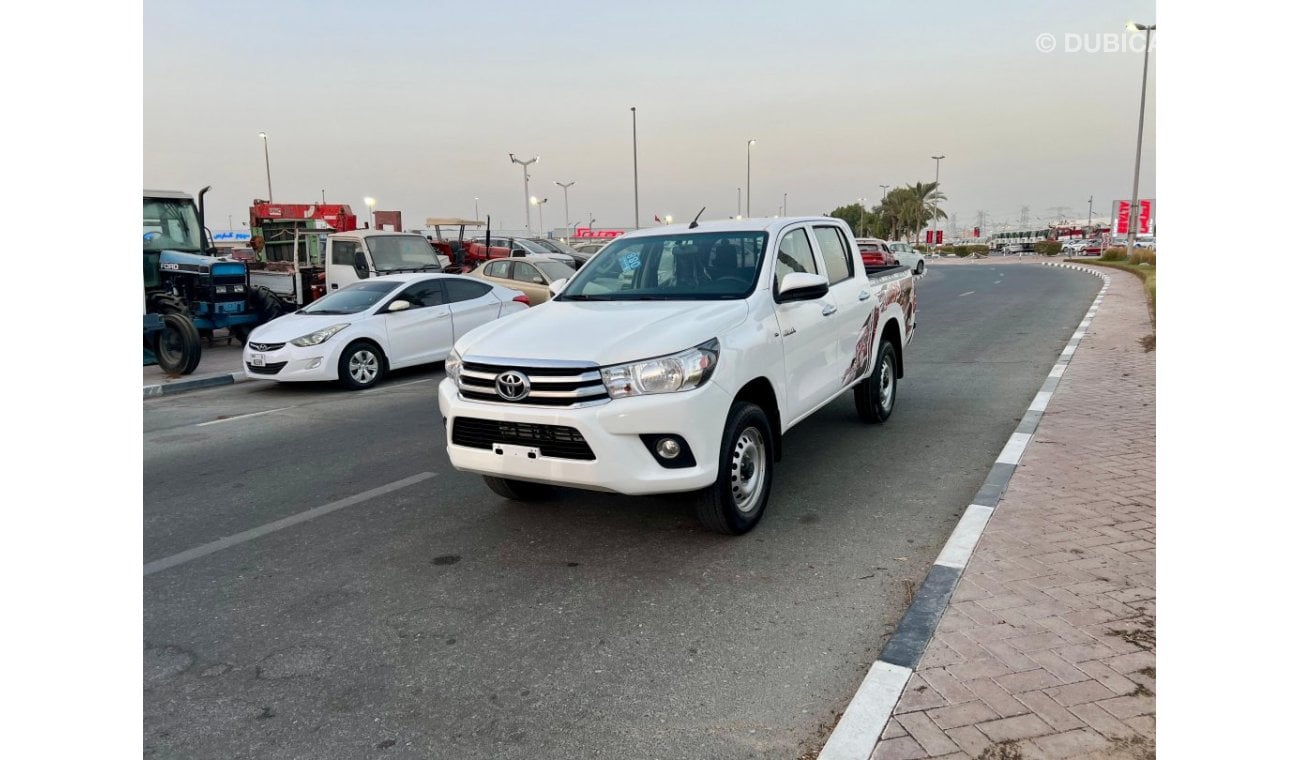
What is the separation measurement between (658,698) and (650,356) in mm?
1698

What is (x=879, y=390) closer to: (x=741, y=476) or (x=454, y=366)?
(x=741, y=476)

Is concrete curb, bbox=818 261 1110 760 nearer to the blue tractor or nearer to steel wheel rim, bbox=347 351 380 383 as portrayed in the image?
steel wheel rim, bbox=347 351 380 383

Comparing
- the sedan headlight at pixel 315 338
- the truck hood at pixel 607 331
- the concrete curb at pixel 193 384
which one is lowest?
the concrete curb at pixel 193 384

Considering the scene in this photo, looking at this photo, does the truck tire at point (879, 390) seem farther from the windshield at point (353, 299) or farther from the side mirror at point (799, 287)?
the windshield at point (353, 299)

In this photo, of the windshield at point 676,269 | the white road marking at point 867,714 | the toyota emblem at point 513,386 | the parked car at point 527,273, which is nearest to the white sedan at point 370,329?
the parked car at point 527,273

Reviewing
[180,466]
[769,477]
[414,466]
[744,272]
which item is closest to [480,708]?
[769,477]

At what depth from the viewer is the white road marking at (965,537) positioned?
4367 millimetres

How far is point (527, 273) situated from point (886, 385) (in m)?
11.2

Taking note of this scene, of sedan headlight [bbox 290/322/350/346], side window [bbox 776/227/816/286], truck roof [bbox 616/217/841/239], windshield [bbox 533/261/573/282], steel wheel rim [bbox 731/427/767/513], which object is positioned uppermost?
windshield [bbox 533/261/573/282]

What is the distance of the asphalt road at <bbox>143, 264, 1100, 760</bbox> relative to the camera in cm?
315

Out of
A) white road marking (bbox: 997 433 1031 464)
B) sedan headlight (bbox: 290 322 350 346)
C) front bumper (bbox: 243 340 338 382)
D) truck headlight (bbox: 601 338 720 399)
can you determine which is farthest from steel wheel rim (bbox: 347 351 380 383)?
white road marking (bbox: 997 433 1031 464)

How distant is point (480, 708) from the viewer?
325 centimetres

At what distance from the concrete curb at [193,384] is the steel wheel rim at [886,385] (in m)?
9.18

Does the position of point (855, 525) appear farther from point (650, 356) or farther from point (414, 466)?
point (414, 466)
